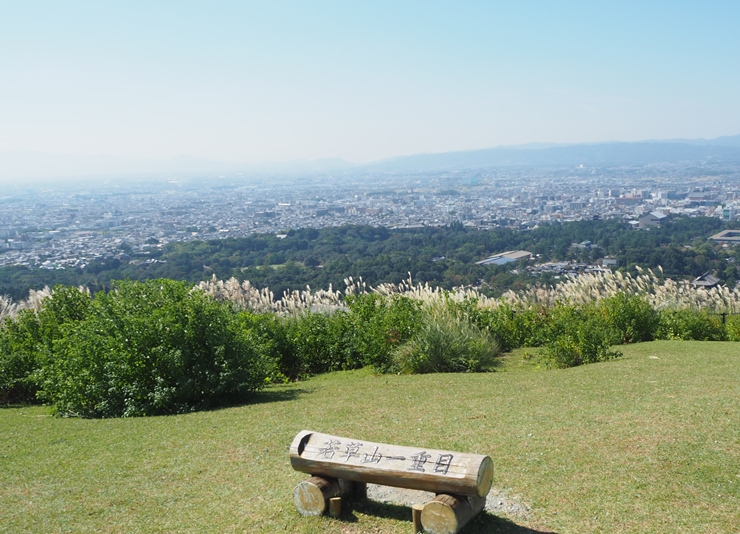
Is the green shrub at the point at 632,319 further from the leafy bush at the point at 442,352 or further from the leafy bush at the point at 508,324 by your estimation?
the leafy bush at the point at 442,352

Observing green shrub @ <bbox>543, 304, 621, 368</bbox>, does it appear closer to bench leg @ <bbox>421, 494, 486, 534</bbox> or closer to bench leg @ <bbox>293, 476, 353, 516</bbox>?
bench leg @ <bbox>293, 476, 353, 516</bbox>

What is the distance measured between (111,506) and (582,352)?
9426mm

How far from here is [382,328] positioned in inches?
553

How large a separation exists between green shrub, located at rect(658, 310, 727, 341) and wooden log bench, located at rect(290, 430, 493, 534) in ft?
40.2

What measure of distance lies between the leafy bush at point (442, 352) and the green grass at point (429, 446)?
196 centimetres

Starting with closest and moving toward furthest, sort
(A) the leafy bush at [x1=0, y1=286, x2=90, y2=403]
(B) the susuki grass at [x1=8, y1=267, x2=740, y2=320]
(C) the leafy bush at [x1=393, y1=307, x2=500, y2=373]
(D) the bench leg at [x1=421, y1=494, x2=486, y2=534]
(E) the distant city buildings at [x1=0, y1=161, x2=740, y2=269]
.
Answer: (D) the bench leg at [x1=421, y1=494, x2=486, y2=534] → (A) the leafy bush at [x1=0, y1=286, x2=90, y2=403] → (C) the leafy bush at [x1=393, y1=307, x2=500, y2=373] → (B) the susuki grass at [x1=8, y1=267, x2=740, y2=320] → (E) the distant city buildings at [x1=0, y1=161, x2=740, y2=269]

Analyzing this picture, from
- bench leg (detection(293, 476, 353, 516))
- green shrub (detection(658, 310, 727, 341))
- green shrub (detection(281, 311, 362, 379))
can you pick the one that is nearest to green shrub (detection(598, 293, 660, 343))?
green shrub (detection(658, 310, 727, 341))

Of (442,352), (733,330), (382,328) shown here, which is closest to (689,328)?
(733,330)

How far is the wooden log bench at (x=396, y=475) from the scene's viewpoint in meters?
4.66

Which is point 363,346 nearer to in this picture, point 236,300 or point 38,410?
point 38,410

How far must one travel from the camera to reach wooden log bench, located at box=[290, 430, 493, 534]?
4.66 meters

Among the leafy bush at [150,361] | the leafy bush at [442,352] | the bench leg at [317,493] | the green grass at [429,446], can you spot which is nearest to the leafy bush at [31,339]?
the green grass at [429,446]

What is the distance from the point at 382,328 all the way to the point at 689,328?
284 inches

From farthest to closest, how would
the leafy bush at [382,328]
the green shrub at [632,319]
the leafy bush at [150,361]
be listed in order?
the green shrub at [632,319]
the leafy bush at [382,328]
the leafy bush at [150,361]
